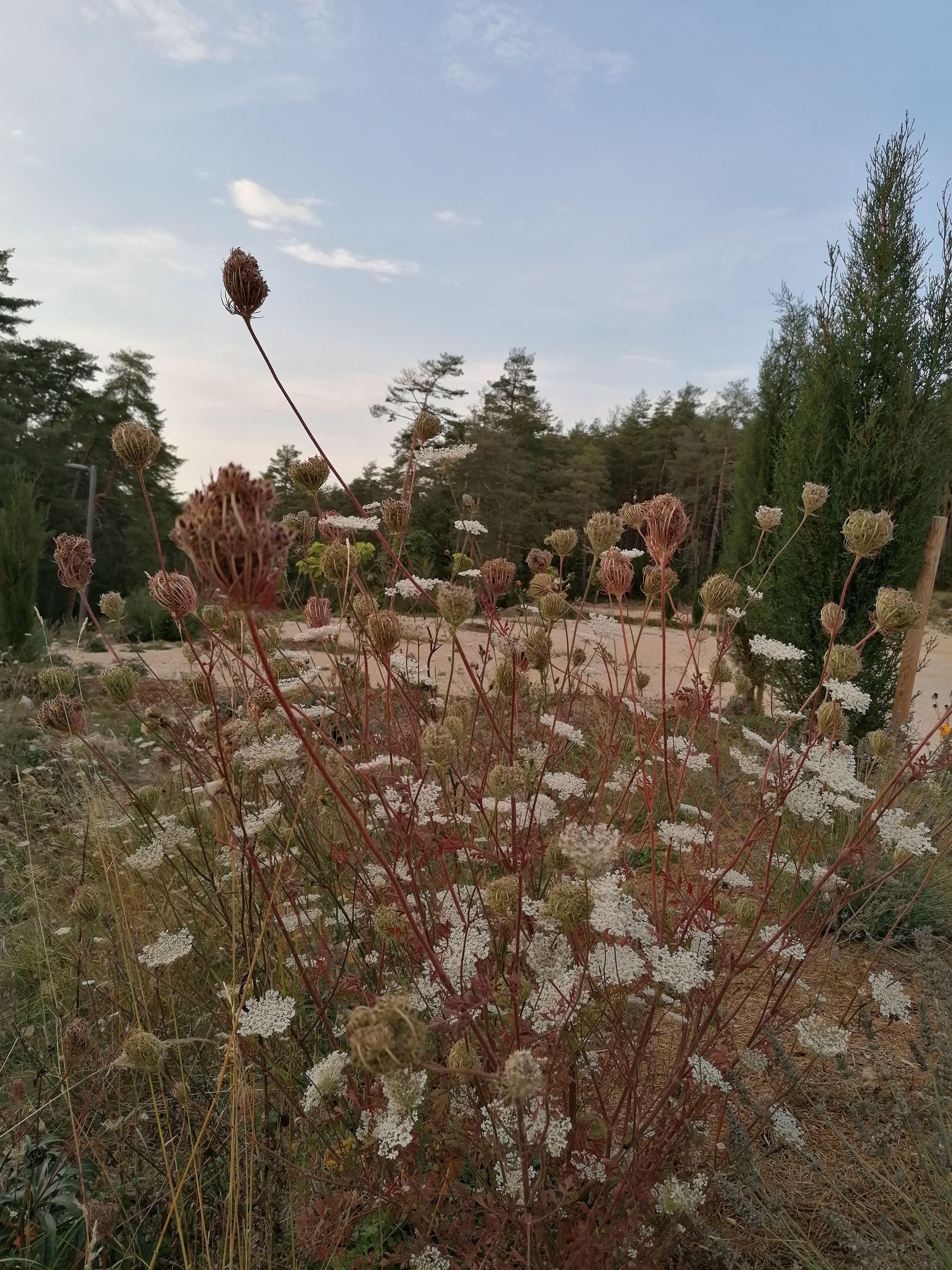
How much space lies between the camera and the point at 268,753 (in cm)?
138

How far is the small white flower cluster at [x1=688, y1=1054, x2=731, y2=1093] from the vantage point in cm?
126

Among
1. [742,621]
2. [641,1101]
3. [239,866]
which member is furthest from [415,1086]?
[742,621]

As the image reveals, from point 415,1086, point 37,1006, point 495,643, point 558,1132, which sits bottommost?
point 37,1006

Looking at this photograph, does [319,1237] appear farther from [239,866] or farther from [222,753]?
[222,753]

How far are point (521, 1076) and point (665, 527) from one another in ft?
3.55

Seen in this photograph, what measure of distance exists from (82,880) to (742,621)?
6956mm

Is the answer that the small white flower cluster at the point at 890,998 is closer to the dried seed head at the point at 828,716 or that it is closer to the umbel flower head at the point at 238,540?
the dried seed head at the point at 828,716

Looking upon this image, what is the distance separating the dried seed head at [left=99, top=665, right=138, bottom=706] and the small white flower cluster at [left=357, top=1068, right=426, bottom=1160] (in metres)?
1.06

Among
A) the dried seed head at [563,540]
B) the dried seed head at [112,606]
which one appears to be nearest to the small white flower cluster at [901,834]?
the dried seed head at [563,540]

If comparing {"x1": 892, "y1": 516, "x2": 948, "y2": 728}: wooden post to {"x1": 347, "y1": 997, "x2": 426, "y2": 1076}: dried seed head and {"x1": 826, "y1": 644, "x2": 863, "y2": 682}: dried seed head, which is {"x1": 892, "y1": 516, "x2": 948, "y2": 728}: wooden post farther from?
{"x1": 347, "y1": 997, "x2": 426, "y2": 1076}: dried seed head

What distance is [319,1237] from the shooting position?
130 centimetres

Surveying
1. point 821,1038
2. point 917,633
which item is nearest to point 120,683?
point 821,1038

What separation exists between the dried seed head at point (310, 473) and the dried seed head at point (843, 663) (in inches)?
48.8

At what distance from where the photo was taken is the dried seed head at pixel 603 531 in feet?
6.28
